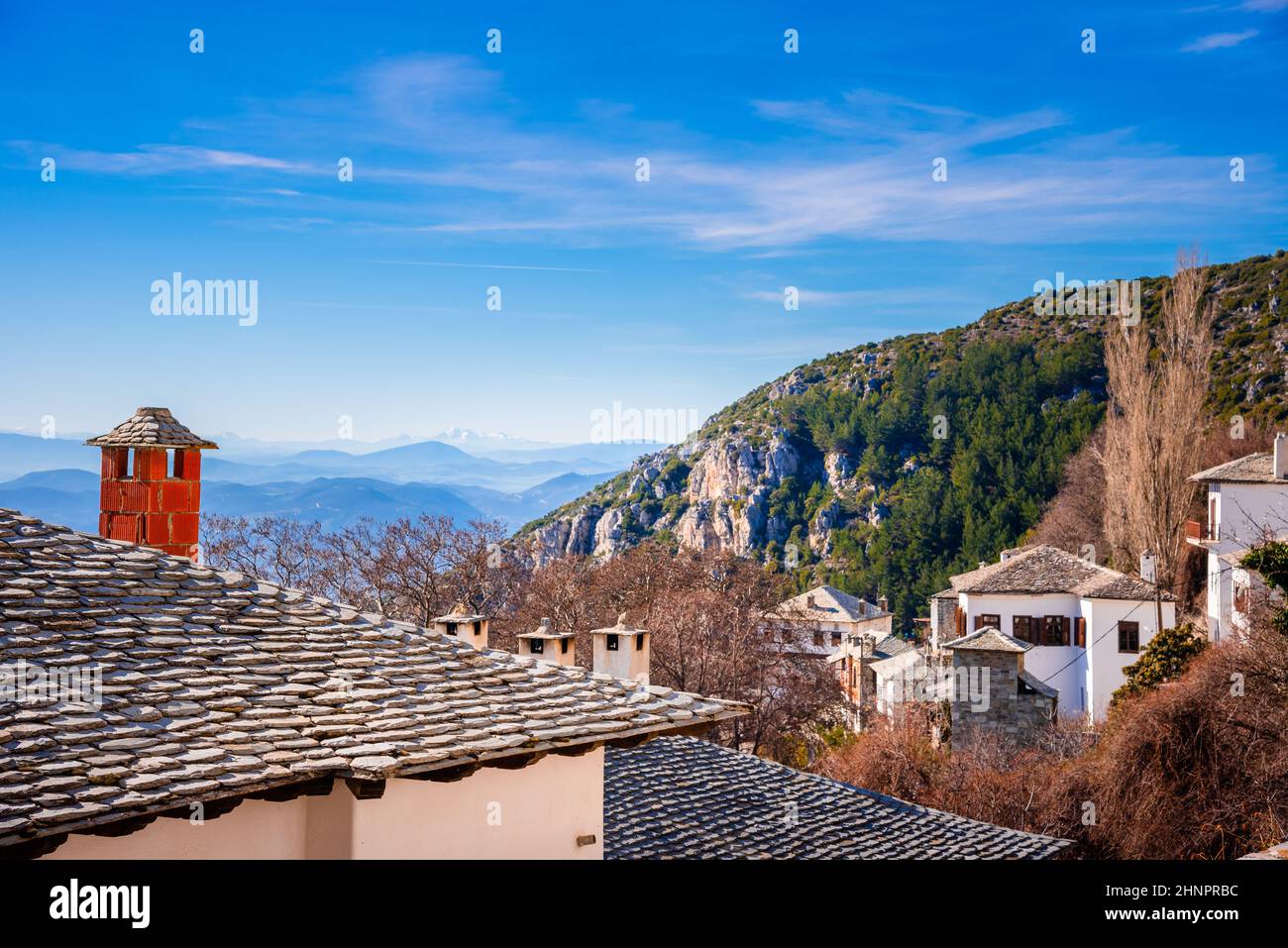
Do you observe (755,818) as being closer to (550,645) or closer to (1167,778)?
(550,645)

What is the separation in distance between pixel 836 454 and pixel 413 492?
36.8 metres

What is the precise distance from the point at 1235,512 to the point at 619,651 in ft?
99.9

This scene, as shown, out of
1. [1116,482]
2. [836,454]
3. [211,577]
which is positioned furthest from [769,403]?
[211,577]

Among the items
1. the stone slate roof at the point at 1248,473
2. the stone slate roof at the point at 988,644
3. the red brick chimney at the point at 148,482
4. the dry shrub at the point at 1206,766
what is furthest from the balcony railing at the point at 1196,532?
the red brick chimney at the point at 148,482

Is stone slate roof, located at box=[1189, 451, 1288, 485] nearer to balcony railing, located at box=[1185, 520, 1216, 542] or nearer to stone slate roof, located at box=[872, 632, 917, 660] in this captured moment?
balcony railing, located at box=[1185, 520, 1216, 542]

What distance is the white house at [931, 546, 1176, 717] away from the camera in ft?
136

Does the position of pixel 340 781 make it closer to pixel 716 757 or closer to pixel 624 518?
pixel 716 757

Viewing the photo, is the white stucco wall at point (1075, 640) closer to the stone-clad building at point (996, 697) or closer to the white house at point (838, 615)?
the stone-clad building at point (996, 697)

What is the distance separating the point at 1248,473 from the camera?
38062 mm

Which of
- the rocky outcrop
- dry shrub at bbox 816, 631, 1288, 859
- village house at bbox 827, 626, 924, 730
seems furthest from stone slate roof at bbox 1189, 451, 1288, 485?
the rocky outcrop

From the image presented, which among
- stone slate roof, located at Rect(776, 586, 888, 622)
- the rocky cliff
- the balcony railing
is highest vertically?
the rocky cliff

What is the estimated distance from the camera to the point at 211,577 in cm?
680

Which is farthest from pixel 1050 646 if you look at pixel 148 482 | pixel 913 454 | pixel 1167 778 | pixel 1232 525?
pixel 913 454

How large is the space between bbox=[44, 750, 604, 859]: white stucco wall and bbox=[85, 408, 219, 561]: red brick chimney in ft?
17.0
